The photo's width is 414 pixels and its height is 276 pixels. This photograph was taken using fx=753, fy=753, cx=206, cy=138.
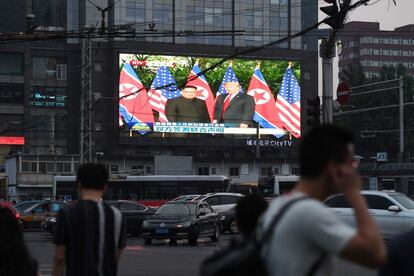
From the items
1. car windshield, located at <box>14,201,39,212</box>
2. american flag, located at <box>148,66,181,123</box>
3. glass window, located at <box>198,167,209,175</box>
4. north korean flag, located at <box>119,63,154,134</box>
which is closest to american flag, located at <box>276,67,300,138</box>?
glass window, located at <box>198,167,209,175</box>

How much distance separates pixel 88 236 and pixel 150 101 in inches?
3118

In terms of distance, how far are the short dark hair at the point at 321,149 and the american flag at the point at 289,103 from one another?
8591cm

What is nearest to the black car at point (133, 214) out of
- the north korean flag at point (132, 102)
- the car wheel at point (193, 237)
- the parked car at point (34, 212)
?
the parked car at point (34, 212)

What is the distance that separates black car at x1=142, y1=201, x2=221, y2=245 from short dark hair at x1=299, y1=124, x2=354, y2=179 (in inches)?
861

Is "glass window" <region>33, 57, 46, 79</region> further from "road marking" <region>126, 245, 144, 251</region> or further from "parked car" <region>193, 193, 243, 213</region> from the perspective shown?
"road marking" <region>126, 245, 144, 251</region>

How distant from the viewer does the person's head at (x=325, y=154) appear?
3316 mm

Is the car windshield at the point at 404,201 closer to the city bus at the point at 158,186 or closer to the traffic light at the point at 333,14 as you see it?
the traffic light at the point at 333,14

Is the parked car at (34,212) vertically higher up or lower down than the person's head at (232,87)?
lower down

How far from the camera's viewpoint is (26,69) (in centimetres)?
8731

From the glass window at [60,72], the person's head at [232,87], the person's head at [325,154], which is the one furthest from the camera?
the glass window at [60,72]

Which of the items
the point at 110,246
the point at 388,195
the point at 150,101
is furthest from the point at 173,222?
the point at 150,101

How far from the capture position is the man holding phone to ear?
3189mm

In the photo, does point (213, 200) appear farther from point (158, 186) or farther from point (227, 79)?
point (227, 79)

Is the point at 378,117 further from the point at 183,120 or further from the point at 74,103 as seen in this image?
the point at 74,103
